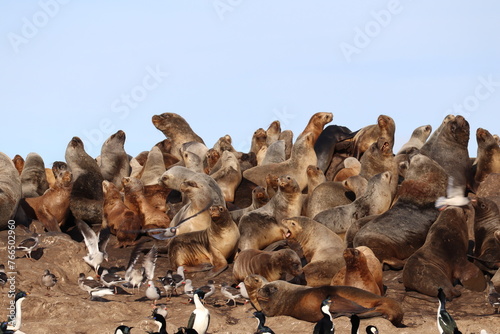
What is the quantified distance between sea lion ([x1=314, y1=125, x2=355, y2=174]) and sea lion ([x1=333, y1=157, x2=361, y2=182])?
0.80m

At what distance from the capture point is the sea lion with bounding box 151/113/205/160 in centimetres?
2058

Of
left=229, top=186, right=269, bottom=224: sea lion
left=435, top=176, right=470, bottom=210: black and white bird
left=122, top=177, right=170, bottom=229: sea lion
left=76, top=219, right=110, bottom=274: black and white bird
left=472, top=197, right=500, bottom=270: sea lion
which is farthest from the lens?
left=122, top=177, right=170, bottom=229: sea lion

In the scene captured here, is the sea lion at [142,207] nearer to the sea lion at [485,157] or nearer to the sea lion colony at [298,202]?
the sea lion colony at [298,202]

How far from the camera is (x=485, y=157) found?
16297 mm

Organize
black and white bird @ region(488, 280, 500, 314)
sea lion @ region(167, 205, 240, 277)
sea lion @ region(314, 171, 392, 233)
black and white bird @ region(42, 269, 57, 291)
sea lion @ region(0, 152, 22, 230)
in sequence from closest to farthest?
black and white bird @ region(488, 280, 500, 314)
black and white bird @ region(42, 269, 57, 291)
sea lion @ region(167, 205, 240, 277)
sea lion @ region(314, 171, 392, 233)
sea lion @ region(0, 152, 22, 230)

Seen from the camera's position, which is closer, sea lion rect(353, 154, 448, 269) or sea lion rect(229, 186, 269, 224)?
sea lion rect(353, 154, 448, 269)

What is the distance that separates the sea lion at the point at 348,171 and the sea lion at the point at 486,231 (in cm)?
393

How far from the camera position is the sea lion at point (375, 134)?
18.1 metres

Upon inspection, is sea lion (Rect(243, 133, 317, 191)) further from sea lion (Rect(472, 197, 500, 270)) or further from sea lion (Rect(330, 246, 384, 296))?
sea lion (Rect(330, 246, 384, 296))

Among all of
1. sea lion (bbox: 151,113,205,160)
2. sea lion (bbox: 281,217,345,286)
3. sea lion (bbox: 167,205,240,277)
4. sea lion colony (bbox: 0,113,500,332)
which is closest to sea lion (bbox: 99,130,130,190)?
sea lion colony (bbox: 0,113,500,332)

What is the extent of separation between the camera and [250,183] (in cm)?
1691

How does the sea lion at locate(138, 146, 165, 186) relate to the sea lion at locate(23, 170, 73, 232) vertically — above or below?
below

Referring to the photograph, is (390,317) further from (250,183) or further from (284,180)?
(250,183)

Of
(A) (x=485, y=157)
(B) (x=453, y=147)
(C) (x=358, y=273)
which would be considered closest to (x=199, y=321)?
(C) (x=358, y=273)
